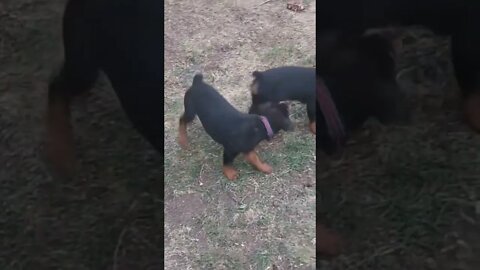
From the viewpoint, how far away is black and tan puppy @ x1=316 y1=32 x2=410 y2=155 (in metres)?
1.35

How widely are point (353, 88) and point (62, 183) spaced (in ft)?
1.96

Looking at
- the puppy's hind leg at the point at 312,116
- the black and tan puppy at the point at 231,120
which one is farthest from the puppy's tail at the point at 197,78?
the puppy's hind leg at the point at 312,116

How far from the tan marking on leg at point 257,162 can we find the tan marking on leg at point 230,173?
0.04 m

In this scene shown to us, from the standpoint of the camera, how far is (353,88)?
1.37 metres

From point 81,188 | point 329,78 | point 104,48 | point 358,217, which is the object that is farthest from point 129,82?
point 358,217

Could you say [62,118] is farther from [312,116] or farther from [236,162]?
[312,116]

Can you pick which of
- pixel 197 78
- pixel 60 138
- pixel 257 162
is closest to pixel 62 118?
pixel 60 138

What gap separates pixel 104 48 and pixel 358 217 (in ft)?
1.94

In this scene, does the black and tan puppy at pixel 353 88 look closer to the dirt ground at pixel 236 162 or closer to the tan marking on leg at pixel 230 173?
the dirt ground at pixel 236 162

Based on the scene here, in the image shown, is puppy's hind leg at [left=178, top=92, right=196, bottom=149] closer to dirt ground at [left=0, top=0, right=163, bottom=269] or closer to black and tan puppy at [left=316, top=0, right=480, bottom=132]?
dirt ground at [left=0, top=0, right=163, bottom=269]

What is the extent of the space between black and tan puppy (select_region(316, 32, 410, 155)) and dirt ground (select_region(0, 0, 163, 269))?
33cm

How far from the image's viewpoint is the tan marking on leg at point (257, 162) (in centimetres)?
135

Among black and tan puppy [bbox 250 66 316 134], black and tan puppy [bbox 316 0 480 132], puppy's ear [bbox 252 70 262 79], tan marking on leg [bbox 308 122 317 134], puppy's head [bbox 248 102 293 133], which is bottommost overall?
tan marking on leg [bbox 308 122 317 134]

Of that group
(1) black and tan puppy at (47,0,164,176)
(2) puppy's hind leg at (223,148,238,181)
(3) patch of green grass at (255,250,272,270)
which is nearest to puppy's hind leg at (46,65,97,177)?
(1) black and tan puppy at (47,0,164,176)
